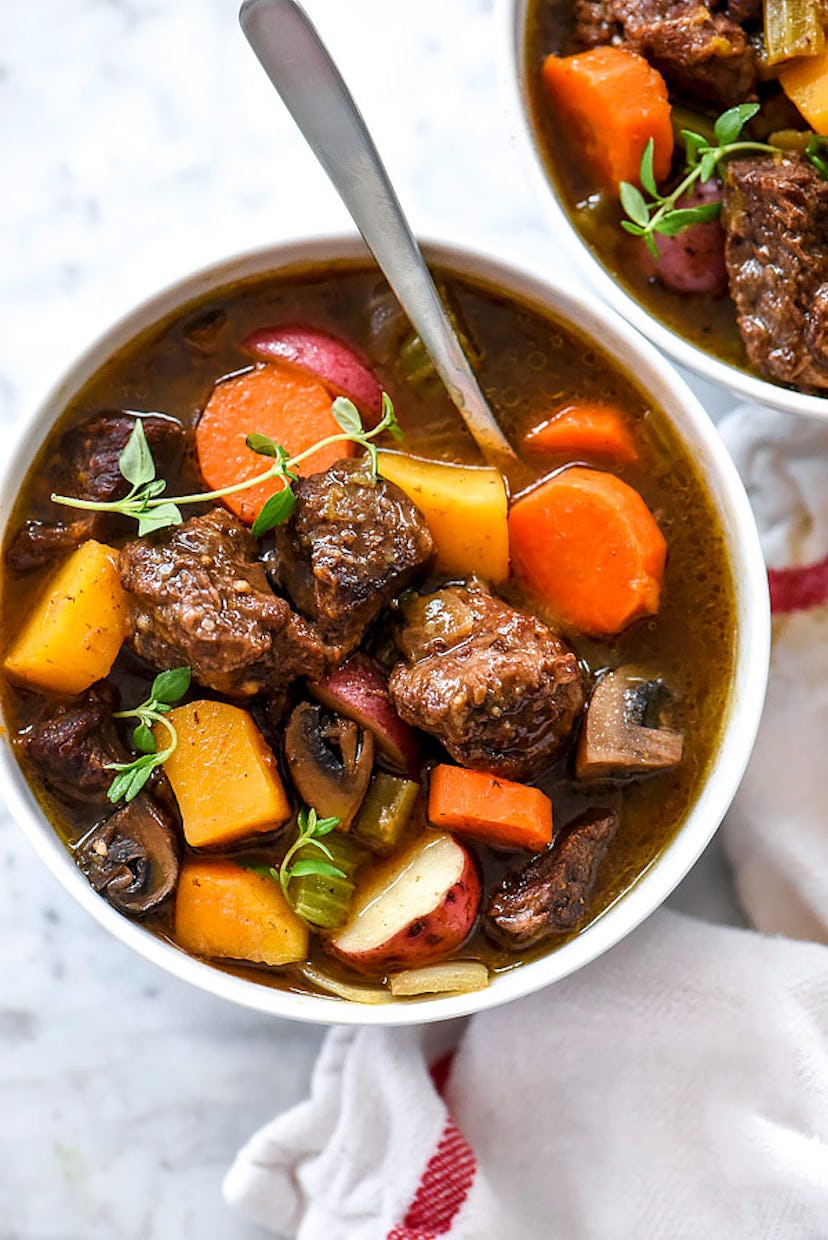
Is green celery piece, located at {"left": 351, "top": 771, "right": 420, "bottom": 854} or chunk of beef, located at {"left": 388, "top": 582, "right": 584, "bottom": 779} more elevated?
chunk of beef, located at {"left": 388, "top": 582, "right": 584, "bottom": 779}

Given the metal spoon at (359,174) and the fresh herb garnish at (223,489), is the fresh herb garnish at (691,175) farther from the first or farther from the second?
the fresh herb garnish at (223,489)

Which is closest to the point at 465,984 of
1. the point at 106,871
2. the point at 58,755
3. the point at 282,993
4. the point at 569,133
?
the point at 282,993

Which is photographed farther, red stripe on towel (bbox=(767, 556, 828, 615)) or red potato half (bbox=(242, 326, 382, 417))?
red stripe on towel (bbox=(767, 556, 828, 615))

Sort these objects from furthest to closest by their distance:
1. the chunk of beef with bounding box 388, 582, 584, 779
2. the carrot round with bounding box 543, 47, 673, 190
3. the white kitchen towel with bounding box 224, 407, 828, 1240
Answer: the white kitchen towel with bounding box 224, 407, 828, 1240
the carrot round with bounding box 543, 47, 673, 190
the chunk of beef with bounding box 388, 582, 584, 779

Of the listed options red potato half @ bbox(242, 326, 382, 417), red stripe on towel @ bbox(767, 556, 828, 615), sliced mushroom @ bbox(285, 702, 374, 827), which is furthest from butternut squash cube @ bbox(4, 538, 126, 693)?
red stripe on towel @ bbox(767, 556, 828, 615)

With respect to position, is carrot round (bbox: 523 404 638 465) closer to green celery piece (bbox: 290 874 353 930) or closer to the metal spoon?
the metal spoon

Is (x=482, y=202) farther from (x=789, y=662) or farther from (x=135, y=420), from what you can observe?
(x=789, y=662)

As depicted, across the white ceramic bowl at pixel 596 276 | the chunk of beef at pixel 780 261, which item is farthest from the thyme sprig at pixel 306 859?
the chunk of beef at pixel 780 261
